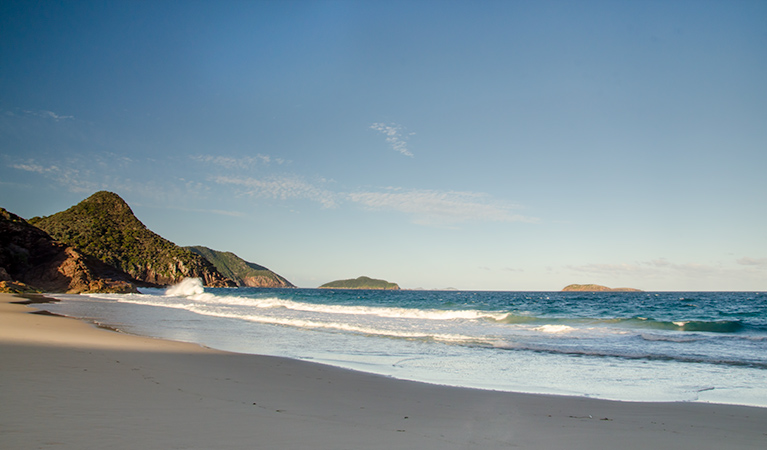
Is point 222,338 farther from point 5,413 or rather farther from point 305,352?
point 5,413

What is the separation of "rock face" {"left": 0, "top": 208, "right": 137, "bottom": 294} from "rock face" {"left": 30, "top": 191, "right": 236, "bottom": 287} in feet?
99.3

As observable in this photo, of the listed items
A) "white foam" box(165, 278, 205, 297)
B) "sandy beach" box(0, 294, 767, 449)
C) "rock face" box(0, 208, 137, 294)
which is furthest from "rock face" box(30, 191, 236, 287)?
"sandy beach" box(0, 294, 767, 449)

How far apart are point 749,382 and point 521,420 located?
7.07 meters

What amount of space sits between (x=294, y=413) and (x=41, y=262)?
64.2 m

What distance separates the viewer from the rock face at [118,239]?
3430 inches

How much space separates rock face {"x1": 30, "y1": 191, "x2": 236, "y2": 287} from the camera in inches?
3430

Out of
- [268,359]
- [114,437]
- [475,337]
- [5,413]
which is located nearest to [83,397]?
[5,413]

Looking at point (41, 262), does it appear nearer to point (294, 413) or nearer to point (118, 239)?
point (118, 239)

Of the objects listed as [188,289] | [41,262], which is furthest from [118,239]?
[41,262]

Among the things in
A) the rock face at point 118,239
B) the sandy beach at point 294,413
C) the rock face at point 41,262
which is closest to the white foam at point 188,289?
the rock face at point 41,262

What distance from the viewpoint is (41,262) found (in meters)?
52.5

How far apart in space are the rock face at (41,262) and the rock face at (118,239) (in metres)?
30.3

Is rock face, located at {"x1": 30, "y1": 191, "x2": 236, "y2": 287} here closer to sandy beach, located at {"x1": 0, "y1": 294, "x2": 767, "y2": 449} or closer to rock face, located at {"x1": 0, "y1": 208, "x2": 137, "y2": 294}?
rock face, located at {"x1": 0, "y1": 208, "x2": 137, "y2": 294}

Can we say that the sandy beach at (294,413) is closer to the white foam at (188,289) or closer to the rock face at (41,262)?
the rock face at (41,262)
